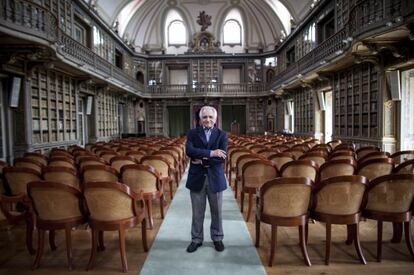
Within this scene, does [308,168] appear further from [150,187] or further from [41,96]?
[41,96]

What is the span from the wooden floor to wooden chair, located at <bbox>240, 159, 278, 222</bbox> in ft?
2.16

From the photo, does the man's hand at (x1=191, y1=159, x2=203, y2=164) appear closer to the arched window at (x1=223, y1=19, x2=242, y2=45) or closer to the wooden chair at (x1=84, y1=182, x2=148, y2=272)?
the wooden chair at (x1=84, y1=182, x2=148, y2=272)

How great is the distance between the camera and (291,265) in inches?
124

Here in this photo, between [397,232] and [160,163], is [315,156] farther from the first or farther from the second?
[160,163]

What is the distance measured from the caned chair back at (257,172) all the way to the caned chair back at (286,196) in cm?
143

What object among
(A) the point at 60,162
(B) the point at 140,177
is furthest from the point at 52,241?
(A) the point at 60,162

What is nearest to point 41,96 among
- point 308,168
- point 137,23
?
point 308,168

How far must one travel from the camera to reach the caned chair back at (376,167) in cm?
420

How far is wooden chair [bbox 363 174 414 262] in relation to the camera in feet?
10.3

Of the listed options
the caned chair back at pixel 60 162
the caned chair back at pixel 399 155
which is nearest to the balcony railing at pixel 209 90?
the caned chair back at pixel 399 155

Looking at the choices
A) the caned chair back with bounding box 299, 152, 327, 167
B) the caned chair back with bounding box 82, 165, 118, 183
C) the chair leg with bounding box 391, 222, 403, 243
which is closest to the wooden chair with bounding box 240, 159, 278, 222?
the caned chair back with bounding box 299, 152, 327, 167

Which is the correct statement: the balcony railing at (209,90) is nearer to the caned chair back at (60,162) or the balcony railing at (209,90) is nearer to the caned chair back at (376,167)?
the caned chair back at (60,162)

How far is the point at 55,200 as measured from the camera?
3.04 m

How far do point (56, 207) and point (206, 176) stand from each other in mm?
1587
